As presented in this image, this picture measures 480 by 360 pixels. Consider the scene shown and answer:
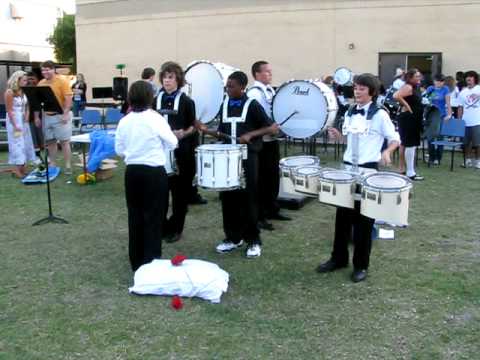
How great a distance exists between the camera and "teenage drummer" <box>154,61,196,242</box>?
5.90 meters

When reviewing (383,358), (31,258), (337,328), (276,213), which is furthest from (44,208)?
(383,358)

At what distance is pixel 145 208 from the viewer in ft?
16.3

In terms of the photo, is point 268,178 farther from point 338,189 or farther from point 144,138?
point 144,138

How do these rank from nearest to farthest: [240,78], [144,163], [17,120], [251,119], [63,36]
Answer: [144,163] → [240,78] → [251,119] → [17,120] → [63,36]

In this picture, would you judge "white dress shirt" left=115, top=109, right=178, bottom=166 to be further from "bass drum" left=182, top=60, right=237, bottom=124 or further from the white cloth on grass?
"bass drum" left=182, top=60, right=237, bottom=124

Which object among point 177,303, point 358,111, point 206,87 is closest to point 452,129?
point 206,87

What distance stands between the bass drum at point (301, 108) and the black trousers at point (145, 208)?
2.42m

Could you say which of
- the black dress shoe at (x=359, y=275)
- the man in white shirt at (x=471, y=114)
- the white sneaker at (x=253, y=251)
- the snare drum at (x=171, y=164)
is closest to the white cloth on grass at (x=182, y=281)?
the white sneaker at (x=253, y=251)

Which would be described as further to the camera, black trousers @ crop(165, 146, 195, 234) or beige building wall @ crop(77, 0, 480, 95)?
beige building wall @ crop(77, 0, 480, 95)

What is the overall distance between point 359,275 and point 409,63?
14.5 meters

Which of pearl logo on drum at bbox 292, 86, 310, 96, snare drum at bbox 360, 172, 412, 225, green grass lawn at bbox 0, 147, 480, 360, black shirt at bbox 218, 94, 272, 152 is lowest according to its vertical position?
green grass lawn at bbox 0, 147, 480, 360

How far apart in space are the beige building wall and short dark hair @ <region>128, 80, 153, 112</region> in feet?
48.6

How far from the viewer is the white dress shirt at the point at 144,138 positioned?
475cm

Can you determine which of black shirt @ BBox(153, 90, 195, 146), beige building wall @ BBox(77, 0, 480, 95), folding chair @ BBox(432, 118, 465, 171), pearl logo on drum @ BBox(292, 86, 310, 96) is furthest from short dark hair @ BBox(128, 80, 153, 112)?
beige building wall @ BBox(77, 0, 480, 95)
